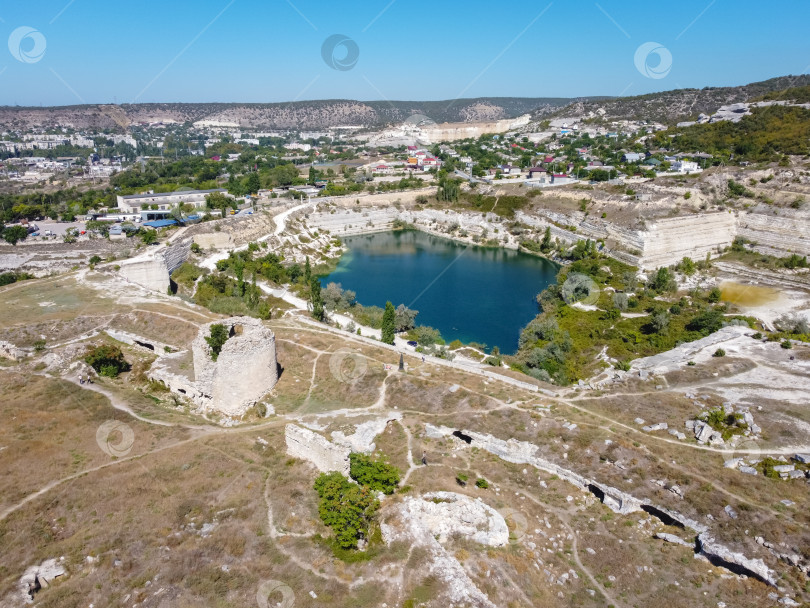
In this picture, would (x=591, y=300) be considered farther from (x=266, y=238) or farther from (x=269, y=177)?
(x=269, y=177)

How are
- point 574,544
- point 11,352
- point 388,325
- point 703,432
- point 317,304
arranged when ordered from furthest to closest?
1. point 317,304
2. point 388,325
3. point 11,352
4. point 703,432
5. point 574,544

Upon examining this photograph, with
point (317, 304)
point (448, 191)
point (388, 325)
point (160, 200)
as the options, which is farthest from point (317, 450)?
point (448, 191)

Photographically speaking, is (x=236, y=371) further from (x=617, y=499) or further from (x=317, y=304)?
(x=317, y=304)

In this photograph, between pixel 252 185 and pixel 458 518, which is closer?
pixel 458 518

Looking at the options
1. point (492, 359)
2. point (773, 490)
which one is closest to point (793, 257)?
point (492, 359)

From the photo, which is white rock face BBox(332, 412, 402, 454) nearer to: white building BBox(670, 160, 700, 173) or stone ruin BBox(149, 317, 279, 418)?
stone ruin BBox(149, 317, 279, 418)

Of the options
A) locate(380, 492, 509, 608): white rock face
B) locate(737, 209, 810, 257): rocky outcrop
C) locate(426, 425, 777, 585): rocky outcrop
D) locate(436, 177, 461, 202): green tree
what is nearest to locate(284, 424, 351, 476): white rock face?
locate(380, 492, 509, 608): white rock face

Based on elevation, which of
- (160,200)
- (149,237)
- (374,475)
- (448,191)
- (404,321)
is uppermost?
(448,191)

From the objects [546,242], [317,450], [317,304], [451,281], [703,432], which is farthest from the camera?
[546,242]
